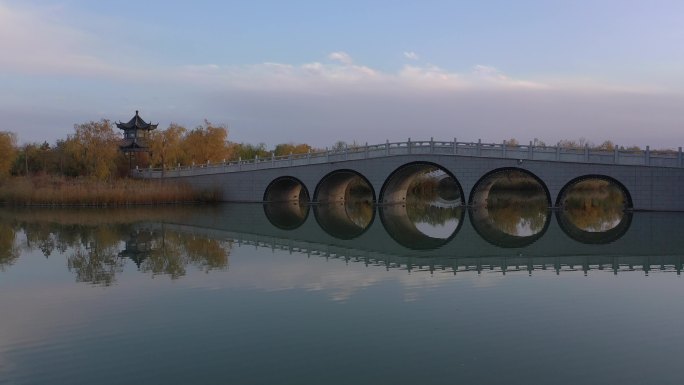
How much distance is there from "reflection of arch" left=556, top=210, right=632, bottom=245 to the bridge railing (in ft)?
9.34

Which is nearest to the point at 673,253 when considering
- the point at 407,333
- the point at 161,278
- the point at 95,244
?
the point at 407,333

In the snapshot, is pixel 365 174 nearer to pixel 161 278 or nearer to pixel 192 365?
pixel 161 278

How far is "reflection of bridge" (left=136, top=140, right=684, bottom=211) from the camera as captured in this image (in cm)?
2391

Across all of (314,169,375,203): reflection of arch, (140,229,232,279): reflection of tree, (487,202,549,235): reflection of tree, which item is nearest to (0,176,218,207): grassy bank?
(314,169,375,203): reflection of arch

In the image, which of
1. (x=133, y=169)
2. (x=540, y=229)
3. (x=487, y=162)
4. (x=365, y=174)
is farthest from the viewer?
(x=133, y=169)

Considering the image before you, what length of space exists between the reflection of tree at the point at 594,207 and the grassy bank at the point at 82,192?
1934cm

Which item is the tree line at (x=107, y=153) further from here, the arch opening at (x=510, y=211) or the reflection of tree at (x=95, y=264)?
the reflection of tree at (x=95, y=264)

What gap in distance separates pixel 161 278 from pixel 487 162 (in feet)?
62.2

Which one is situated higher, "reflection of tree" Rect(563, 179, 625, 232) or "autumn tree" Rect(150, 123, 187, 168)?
"autumn tree" Rect(150, 123, 187, 168)

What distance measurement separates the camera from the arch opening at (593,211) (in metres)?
19.3

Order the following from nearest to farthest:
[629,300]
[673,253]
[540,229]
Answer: [629,300], [673,253], [540,229]

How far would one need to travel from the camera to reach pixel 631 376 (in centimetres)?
554

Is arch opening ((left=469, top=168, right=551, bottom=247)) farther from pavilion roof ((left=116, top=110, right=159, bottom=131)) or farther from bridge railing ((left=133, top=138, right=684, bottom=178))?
pavilion roof ((left=116, top=110, right=159, bottom=131))

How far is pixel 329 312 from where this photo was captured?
8086 millimetres
